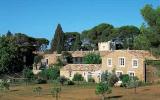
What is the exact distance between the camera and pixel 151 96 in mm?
49000

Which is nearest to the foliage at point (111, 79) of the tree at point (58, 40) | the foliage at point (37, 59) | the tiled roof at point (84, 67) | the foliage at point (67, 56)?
the tiled roof at point (84, 67)

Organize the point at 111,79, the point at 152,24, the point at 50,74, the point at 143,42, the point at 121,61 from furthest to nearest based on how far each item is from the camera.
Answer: the point at 50,74, the point at 121,61, the point at 111,79, the point at 143,42, the point at 152,24

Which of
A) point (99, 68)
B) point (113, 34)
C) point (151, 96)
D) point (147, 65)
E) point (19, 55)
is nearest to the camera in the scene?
point (151, 96)

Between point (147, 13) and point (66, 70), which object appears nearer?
point (147, 13)

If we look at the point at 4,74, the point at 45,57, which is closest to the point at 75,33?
the point at 45,57

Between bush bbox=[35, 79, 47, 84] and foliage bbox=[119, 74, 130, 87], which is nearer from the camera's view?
foliage bbox=[119, 74, 130, 87]

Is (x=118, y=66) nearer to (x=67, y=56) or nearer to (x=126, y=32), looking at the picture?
(x=67, y=56)

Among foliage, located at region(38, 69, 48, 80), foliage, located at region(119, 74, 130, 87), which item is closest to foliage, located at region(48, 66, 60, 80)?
foliage, located at region(38, 69, 48, 80)

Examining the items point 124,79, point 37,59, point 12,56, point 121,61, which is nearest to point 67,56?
point 37,59

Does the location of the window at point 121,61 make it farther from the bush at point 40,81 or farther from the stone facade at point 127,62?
the bush at point 40,81

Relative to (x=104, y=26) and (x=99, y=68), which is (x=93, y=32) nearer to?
(x=104, y=26)

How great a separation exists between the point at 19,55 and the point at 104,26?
35.1 metres

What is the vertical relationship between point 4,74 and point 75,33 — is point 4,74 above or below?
below

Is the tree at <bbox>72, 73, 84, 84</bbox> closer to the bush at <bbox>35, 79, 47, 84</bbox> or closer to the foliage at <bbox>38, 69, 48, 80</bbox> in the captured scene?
the bush at <bbox>35, 79, 47, 84</bbox>
